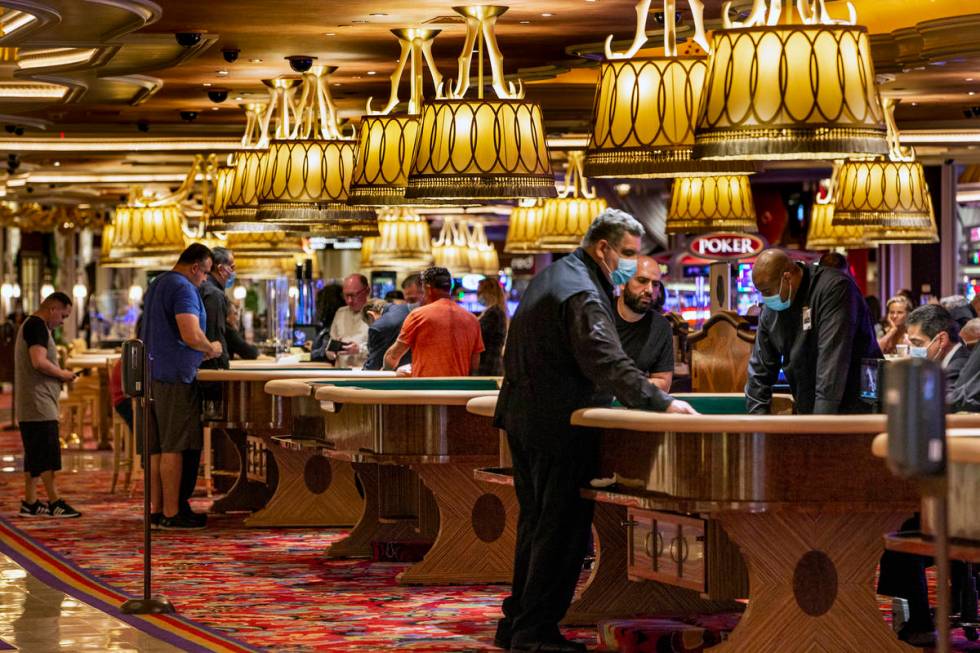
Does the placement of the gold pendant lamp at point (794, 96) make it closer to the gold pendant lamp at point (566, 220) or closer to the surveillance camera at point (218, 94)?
the surveillance camera at point (218, 94)

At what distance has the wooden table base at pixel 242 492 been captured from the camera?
11172 mm

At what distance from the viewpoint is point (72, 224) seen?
31219 millimetres

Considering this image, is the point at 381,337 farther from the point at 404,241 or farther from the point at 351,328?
the point at 404,241

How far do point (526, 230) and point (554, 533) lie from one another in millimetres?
10093

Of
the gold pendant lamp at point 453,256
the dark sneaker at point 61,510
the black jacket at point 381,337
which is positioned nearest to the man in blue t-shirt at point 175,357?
the black jacket at point 381,337

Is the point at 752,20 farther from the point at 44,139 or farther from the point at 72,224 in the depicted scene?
the point at 72,224


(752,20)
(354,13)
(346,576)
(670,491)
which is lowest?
(346,576)

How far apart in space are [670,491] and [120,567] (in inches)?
159

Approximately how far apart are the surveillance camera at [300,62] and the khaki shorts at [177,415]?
266 cm

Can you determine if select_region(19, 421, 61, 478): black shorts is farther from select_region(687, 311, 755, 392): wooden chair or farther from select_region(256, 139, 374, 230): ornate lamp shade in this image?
select_region(687, 311, 755, 392): wooden chair

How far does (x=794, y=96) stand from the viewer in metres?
6.00

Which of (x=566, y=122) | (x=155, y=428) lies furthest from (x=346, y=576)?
(x=566, y=122)

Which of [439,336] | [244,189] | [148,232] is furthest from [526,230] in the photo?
[439,336]

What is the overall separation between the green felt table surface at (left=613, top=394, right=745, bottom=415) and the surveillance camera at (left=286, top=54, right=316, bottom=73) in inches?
220
